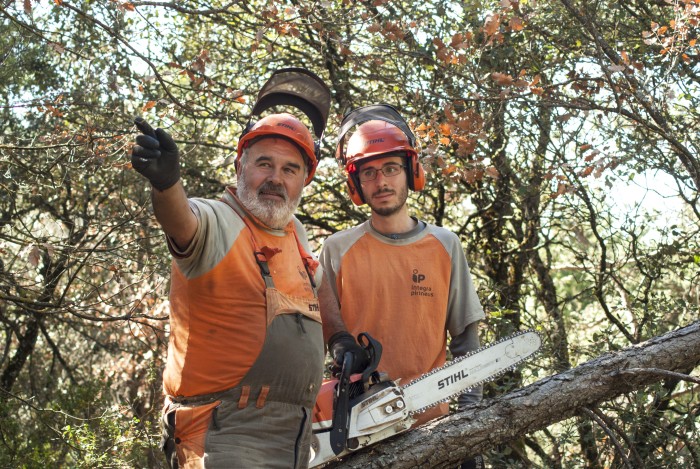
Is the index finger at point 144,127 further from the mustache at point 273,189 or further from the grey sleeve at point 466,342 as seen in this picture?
the grey sleeve at point 466,342

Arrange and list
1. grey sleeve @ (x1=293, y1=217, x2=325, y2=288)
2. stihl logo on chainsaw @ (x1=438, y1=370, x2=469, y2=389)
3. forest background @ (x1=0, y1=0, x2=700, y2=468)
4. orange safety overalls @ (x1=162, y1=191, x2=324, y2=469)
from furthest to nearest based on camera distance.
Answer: forest background @ (x1=0, y1=0, x2=700, y2=468) → stihl logo on chainsaw @ (x1=438, y1=370, x2=469, y2=389) → grey sleeve @ (x1=293, y1=217, x2=325, y2=288) → orange safety overalls @ (x1=162, y1=191, x2=324, y2=469)

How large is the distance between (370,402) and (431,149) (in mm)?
2259

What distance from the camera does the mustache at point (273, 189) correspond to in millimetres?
2643

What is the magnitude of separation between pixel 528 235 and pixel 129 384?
210 inches

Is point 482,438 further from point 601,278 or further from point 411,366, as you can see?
point 601,278

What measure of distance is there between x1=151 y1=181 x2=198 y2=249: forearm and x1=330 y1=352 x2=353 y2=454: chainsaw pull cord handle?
0.80 meters

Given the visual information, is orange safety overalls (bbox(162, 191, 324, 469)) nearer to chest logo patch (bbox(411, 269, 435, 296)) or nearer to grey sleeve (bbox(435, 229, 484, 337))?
chest logo patch (bbox(411, 269, 435, 296))

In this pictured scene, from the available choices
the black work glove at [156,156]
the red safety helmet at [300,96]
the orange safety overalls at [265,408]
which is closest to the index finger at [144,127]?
the black work glove at [156,156]

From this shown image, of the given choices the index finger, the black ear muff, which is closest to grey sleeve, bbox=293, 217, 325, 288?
the black ear muff

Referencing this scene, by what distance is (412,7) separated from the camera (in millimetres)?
5312

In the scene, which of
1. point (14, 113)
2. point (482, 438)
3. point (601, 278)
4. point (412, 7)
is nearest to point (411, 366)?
point (482, 438)

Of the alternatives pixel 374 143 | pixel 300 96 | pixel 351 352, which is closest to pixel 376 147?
pixel 374 143

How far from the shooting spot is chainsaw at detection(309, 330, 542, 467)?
2.52 meters

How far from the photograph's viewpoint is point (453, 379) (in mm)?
2949
